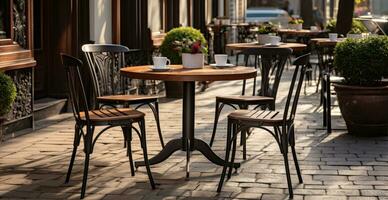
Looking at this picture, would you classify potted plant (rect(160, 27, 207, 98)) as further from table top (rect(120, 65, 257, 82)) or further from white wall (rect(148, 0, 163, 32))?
table top (rect(120, 65, 257, 82))

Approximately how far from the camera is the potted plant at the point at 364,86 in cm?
708

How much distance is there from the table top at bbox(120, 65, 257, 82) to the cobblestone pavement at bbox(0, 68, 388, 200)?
0.76 meters

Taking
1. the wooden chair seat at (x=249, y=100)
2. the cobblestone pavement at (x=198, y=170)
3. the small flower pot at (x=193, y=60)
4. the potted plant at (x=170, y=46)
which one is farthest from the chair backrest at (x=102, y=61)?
the potted plant at (x=170, y=46)

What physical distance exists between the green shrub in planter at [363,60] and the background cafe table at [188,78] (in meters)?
1.93

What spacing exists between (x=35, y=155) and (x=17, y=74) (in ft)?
4.31

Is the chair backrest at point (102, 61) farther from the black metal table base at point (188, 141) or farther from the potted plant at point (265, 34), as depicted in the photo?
the potted plant at point (265, 34)

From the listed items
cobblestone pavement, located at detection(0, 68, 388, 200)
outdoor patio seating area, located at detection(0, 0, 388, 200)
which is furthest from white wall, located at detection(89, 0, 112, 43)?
cobblestone pavement, located at detection(0, 68, 388, 200)

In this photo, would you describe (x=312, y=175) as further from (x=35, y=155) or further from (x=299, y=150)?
(x=35, y=155)

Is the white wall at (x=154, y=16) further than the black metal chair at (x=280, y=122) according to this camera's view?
Yes

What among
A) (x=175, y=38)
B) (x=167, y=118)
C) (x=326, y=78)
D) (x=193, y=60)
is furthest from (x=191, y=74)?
(x=175, y=38)

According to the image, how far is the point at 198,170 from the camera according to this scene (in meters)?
5.64

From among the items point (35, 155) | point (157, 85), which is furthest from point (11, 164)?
point (157, 85)

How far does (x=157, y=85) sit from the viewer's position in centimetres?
1123

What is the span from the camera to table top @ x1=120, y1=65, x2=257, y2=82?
508cm
